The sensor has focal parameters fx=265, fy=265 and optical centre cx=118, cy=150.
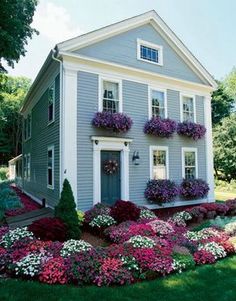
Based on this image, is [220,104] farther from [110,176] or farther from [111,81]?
[110,176]

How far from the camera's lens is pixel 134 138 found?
11.1 m

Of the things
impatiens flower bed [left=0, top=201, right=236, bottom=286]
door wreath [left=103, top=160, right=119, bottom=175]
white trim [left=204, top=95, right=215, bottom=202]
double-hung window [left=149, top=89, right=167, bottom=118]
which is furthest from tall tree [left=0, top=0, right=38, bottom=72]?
white trim [left=204, top=95, right=215, bottom=202]

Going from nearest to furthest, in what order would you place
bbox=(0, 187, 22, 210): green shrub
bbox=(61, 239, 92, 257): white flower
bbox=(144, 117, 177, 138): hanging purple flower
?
bbox=(61, 239, 92, 257): white flower < bbox=(0, 187, 22, 210): green shrub < bbox=(144, 117, 177, 138): hanging purple flower

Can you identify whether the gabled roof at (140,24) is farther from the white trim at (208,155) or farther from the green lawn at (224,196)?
the green lawn at (224,196)

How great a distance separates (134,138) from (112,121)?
1.51 meters

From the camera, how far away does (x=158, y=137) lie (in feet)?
38.6

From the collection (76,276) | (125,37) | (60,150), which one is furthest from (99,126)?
(76,276)

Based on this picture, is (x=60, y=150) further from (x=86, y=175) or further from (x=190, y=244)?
(x=190, y=244)

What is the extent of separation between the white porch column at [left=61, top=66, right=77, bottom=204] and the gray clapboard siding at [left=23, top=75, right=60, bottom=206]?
0.77 meters

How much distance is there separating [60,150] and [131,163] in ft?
9.86

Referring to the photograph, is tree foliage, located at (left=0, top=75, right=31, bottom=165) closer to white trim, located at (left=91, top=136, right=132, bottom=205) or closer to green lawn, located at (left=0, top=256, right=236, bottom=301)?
white trim, located at (left=91, top=136, right=132, bottom=205)

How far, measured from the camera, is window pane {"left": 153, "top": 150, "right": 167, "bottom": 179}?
38.3ft

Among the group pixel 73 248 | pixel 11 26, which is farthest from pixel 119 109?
pixel 73 248

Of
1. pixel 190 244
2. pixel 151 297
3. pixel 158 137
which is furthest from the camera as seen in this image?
pixel 158 137
